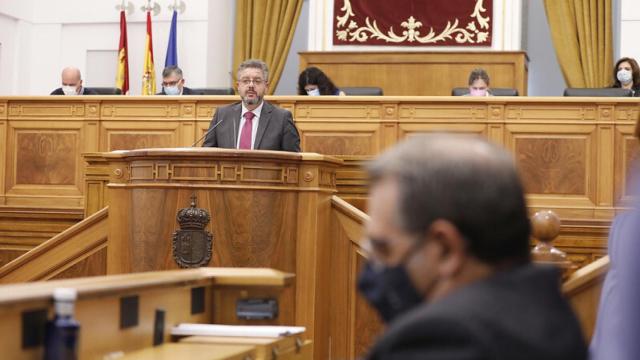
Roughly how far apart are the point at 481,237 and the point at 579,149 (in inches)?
276

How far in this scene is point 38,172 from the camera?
9.06 metres

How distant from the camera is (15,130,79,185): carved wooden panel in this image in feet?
29.6

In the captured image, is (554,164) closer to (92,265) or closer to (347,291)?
(347,291)

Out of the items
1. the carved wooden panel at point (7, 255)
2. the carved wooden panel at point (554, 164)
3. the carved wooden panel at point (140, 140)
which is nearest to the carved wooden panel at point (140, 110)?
the carved wooden panel at point (140, 140)

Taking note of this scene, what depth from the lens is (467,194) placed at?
4.57 feet

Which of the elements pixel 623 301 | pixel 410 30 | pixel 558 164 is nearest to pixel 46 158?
pixel 558 164

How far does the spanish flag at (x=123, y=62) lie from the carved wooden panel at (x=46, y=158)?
3.43 metres

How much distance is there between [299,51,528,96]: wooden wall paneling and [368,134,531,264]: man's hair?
10376 mm

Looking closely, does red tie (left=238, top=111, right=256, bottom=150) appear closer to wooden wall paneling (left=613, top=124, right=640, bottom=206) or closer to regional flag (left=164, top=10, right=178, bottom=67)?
wooden wall paneling (left=613, top=124, right=640, bottom=206)

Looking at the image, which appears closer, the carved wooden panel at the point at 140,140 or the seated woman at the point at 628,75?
the carved wooden panel at the point at 140,140

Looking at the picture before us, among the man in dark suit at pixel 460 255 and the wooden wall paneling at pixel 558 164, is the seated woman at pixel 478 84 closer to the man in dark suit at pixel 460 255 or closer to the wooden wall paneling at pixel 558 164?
the wooden wall paneling at pixel 558 164

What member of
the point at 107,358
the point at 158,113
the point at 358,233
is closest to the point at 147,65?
the point at 158,113

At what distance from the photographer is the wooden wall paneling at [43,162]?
8.97m

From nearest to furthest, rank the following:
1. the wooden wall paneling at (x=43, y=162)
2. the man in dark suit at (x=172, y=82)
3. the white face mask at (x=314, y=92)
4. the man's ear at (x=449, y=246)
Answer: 1. the man's ear at (x=449, y=246)
2. the wooden wall paneling at (x=43, y=162)
3. the white face mask at (x=314, y=92)
4. the man in dark suit at (x=172, y=82)
